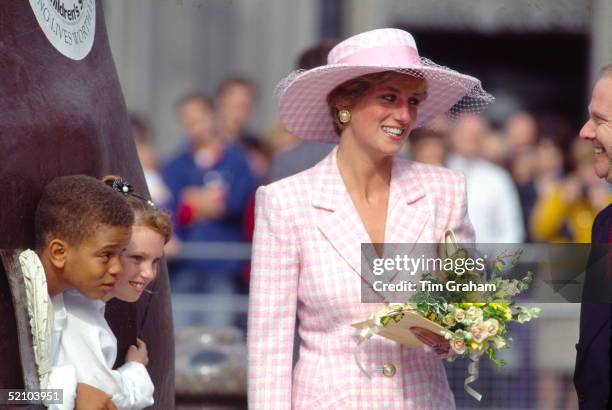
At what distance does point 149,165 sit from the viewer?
918cm

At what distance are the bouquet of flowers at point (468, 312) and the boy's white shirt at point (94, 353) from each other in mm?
631

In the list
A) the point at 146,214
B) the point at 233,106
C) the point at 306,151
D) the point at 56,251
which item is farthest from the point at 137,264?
the point at 233,106

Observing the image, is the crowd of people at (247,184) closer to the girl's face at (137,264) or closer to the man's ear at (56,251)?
the girl's face at (137,264)

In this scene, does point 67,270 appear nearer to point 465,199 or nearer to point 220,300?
point 465,199

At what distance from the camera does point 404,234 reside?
13.9ft

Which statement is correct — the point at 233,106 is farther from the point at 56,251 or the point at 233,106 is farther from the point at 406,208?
the point at 56,251

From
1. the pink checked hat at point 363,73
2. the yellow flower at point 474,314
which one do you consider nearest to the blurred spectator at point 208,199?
the pink checked hat at point 363,73

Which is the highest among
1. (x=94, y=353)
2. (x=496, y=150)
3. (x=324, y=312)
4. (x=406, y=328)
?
(x=496, y=150)

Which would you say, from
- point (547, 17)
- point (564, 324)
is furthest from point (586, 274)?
point (547, 17)

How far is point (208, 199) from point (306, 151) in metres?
2.90

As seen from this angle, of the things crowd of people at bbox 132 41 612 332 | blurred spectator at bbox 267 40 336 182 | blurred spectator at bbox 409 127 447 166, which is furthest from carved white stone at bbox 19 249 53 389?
blurred spectator at bbox 409 127 447 166

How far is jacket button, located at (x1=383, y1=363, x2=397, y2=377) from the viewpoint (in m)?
4.15

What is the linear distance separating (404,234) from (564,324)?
10.4ft

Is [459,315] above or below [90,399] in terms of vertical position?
above
